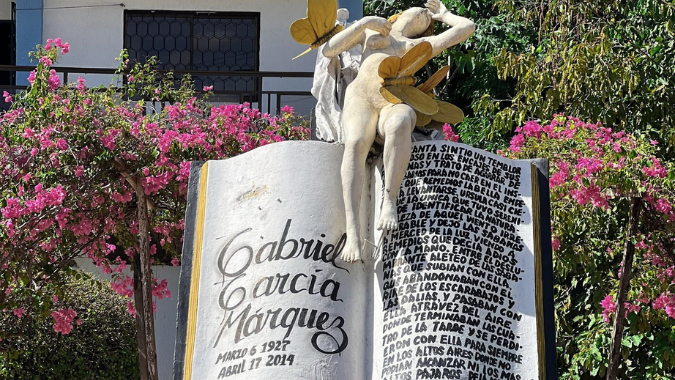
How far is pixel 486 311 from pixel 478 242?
1.68 ft

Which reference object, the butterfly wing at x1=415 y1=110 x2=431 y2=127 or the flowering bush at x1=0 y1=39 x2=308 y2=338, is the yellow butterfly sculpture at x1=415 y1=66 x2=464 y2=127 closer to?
the butterfly wing at x1=415 y1=110 x2=431 y2=127

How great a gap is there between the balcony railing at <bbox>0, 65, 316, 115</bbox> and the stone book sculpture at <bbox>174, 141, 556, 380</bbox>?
5.99 metres

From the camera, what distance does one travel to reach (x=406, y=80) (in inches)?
415

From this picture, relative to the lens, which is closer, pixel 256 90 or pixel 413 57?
pixel 413 57

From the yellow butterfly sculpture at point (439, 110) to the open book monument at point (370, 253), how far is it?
2cm

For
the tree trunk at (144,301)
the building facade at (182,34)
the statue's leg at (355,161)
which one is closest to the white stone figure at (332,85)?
the statue's leg at (355,161)

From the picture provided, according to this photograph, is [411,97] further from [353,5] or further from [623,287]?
[353,5]

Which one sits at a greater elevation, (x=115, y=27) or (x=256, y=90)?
(x=115, y=27)

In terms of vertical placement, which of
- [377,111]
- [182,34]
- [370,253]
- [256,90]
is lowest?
[370,253]

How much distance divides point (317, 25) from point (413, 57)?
79 centimetres

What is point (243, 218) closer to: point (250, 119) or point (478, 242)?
point (478, 242)

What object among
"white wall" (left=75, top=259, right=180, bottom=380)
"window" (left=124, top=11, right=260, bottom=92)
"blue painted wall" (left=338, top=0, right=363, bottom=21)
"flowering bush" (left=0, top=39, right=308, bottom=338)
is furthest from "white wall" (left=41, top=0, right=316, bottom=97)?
"flowering bush" (left=0, top=39, right=308, bottom=338)

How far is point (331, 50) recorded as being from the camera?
35.2 ft

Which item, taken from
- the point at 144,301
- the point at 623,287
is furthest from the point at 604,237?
the point at 144,301
